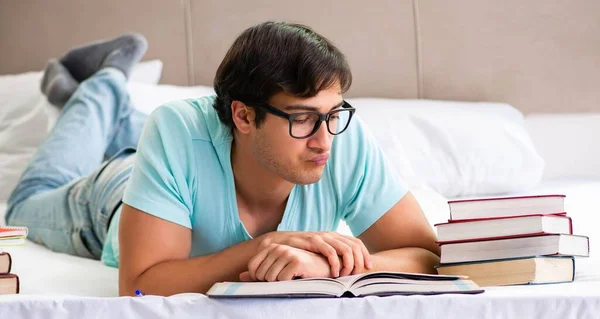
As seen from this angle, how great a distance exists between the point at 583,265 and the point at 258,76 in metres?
0.60

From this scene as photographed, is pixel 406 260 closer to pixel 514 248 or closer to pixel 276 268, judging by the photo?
pixel 514 248

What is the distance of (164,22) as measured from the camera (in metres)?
2.76

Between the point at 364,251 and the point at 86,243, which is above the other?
the point at 364,251

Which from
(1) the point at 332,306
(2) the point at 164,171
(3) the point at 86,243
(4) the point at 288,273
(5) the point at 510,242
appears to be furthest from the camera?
(3) the point at 86,243

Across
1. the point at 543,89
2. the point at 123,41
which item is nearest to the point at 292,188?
the point at 123,41

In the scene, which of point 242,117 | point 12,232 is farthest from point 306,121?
point 12,232

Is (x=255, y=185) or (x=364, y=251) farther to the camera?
(x=255, y=185)

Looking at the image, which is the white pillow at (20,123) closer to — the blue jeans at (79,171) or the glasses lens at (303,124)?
the blue jeans at (79,171)

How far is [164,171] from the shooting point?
1300mm

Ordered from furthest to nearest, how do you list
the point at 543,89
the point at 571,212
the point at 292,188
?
the point at 543,89 → the point at 571,212 → the point at 292,188

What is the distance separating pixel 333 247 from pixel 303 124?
198 mm

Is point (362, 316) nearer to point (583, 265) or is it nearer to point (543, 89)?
point (583, 265)

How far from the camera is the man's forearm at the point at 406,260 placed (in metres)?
1.23

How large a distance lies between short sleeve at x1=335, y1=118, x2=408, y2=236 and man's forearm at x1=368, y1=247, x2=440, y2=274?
120 mm
